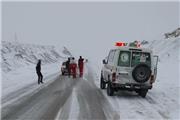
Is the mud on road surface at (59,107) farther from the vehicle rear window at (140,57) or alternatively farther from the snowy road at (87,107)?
the vehicle rear window at (140,57)

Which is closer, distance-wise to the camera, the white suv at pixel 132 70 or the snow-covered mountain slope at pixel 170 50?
the white suv at pixel 132 70

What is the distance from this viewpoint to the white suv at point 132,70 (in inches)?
633

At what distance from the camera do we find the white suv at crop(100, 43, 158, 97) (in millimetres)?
16078

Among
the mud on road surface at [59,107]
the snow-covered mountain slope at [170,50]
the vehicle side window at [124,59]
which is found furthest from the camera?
the snow-covered mountain slope at [170,50]

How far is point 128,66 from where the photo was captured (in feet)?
53.4

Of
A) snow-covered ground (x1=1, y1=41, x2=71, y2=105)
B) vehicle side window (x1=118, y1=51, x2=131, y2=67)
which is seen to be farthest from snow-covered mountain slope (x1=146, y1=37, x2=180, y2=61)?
vehicle side window (x1=118, y1=51, x2=131, y2=67)

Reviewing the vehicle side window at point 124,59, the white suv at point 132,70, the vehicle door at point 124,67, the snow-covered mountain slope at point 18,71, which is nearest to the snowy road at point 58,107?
the white suv at point 132,70

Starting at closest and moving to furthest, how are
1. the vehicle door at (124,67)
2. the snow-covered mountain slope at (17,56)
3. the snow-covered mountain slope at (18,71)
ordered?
the vehicle door at (124,67) → the snow-covered mountain slope at (18,71) → the snow-covered mountain slope at (17,56)

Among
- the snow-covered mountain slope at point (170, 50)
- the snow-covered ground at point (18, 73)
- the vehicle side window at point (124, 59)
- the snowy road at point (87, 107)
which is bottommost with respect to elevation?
the snowy road at point (87, 107)

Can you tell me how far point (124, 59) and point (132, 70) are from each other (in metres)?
0.66

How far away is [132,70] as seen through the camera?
16.1 meters

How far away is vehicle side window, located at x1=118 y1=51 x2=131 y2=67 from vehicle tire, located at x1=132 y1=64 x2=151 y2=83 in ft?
1.68

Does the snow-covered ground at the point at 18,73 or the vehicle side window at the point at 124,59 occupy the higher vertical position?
the vehicle side window at the point at 124,59

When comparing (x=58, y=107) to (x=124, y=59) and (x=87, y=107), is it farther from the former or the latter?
(x=124, y=59)
